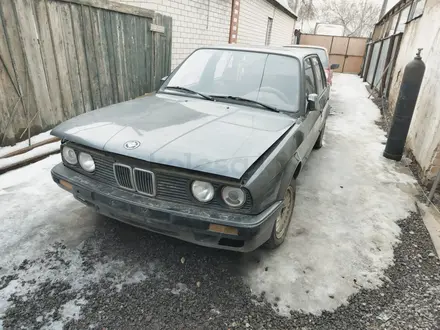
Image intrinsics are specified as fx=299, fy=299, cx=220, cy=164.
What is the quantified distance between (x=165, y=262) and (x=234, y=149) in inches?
45.7

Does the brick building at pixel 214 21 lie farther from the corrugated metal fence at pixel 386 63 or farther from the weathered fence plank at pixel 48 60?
the corrugated metal fence at pixel 386 63

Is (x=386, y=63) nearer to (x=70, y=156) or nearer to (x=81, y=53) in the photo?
(x=81, y=53)

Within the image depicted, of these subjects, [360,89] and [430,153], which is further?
[360,89]

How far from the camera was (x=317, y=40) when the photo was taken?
20438mm

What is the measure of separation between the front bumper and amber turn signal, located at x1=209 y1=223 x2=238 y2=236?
0.07ft

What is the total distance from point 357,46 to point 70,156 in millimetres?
21286

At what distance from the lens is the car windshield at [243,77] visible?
10.1ft

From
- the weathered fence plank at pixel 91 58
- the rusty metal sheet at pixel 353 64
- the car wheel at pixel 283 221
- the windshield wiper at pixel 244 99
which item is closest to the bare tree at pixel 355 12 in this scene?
the rusty metal sheet at pixel 353 64

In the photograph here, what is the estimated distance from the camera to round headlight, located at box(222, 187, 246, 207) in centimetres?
205

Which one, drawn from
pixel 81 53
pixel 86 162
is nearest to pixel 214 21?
pixel 81 53

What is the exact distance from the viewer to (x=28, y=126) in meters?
4.23

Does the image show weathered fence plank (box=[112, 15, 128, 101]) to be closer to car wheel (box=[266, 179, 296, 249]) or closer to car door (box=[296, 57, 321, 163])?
car door (box=[296, 57, 321, 163])

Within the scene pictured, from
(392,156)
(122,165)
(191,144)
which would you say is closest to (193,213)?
(191,144)

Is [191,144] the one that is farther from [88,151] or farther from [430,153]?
[430,153]
